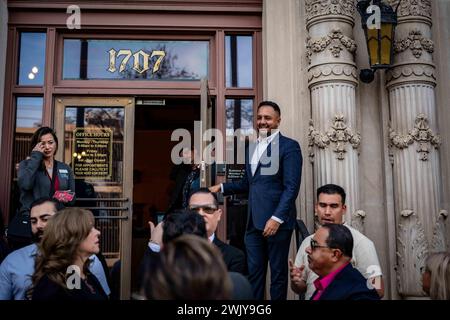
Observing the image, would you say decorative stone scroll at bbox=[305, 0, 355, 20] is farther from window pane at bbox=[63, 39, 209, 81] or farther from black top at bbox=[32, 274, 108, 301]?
black top at bbox=[32, 274, 108, 301]

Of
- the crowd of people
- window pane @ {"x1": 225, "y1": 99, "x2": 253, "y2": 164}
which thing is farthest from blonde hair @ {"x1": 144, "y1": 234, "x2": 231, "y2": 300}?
window pane @ {"x1": 225, "y1": 99, "x2": 253, "y2": 164}

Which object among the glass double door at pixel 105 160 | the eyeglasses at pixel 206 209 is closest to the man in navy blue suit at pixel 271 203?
the eyeglasses at pixel 206 209

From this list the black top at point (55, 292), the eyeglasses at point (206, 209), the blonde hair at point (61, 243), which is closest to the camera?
the black top at point (55, 292)

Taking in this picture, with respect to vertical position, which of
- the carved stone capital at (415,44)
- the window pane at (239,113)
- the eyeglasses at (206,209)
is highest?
the carved stone capital at (415,44)

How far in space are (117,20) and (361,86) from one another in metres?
3.22

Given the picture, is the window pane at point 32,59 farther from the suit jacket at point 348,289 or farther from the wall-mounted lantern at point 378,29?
the suit jacket at point 348,289

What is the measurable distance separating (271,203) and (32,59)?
3779mm

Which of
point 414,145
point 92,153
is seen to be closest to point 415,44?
point 414,145

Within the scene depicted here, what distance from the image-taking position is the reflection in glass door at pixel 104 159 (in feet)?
22.5

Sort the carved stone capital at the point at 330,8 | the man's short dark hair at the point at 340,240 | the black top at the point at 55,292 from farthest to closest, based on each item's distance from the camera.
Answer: the carved stone capital at the point at 330,8 < the man's short dark hair at the point at 340,240 < the black top at the point at 55,292

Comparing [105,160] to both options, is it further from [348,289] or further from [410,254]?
[348,289]

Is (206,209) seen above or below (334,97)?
below

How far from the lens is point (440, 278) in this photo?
3436 millimetres

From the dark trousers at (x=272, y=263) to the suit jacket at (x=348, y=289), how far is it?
1.75 m
